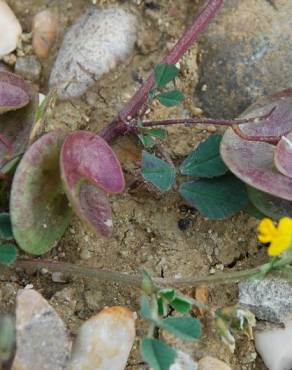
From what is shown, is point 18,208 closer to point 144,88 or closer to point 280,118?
point 144,88

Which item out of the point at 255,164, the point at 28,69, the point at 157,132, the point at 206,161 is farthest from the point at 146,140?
the point at 28,69

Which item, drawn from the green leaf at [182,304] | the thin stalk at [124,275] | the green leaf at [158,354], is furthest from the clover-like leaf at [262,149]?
the green leaf at [158,354]

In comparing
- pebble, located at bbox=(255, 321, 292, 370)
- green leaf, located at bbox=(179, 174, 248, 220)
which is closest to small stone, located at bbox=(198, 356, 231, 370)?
pebble, located at bbox=(255, 321, 292, 370)

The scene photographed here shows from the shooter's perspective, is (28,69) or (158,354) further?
(28,69)

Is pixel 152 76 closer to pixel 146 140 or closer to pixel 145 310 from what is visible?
pixel 146 140

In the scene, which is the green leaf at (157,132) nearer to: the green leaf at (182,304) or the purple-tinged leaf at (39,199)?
the purple-tinged leaf at (39,199)

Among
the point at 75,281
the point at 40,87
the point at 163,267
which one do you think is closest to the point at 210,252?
the point at 163,267
